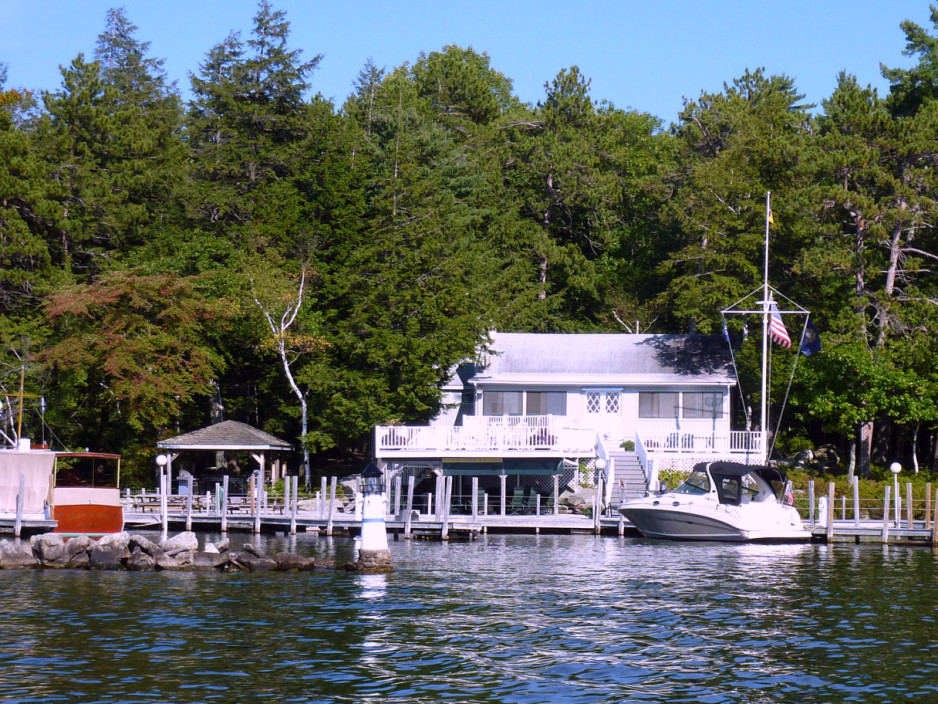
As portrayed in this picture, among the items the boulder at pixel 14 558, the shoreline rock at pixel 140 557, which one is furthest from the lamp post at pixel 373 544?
the boulder at pixel 14 558

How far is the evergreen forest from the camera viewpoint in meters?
47.1

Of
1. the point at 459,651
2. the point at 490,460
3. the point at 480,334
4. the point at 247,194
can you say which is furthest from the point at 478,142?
the point at 459,651

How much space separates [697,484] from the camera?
39.1 meters

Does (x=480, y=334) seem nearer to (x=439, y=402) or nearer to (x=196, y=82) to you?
(x=439, y=402)

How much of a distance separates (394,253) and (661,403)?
42.9 ft

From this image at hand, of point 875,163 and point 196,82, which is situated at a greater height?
point 196,82

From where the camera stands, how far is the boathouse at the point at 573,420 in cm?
4347

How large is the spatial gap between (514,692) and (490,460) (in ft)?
A: 85.5

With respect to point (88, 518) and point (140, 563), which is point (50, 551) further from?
point (88, 518)

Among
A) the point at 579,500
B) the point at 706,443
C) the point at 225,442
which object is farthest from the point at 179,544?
the point at 706,443

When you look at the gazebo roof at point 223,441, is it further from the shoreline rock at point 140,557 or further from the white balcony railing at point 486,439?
the shoreline rock at point 140,557

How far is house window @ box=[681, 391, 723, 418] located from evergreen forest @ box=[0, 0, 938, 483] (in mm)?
2335

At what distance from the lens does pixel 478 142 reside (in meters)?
69.2

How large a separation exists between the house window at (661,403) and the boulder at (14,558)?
2593cm
